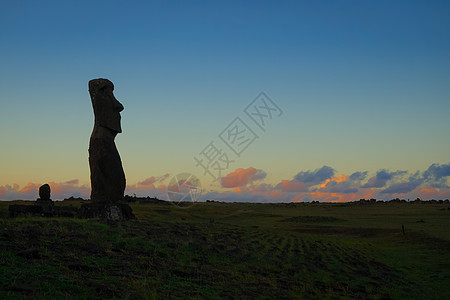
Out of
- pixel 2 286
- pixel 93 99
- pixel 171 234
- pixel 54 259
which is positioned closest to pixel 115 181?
pixel 93 99

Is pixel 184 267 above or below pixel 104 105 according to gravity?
below

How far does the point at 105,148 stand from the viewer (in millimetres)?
22078

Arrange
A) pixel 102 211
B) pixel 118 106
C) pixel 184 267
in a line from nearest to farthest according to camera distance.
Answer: pixel 184 267, pixel 102 211, pixel 118 106

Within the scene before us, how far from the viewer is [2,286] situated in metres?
7.44

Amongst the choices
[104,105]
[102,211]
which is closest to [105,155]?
[104,105]

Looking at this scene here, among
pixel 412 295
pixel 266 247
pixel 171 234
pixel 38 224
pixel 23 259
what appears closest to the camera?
pixel 23 259

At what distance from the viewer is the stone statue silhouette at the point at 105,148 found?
2188cm

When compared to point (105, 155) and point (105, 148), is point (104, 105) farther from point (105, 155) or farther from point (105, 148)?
point (105, 155)

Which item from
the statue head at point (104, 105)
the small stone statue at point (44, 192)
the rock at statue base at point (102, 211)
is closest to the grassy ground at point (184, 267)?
the rock at statue base at point (102, 211)

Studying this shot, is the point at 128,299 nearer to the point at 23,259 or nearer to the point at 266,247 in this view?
the point at 23,259

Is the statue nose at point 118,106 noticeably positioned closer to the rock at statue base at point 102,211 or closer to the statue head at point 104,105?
the statue head at point 104,105

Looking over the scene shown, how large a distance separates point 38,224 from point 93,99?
1035 cm

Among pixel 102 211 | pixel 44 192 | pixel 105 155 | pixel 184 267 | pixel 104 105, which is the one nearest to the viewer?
pixel 184 267

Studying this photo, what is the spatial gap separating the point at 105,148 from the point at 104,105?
8.09ft
